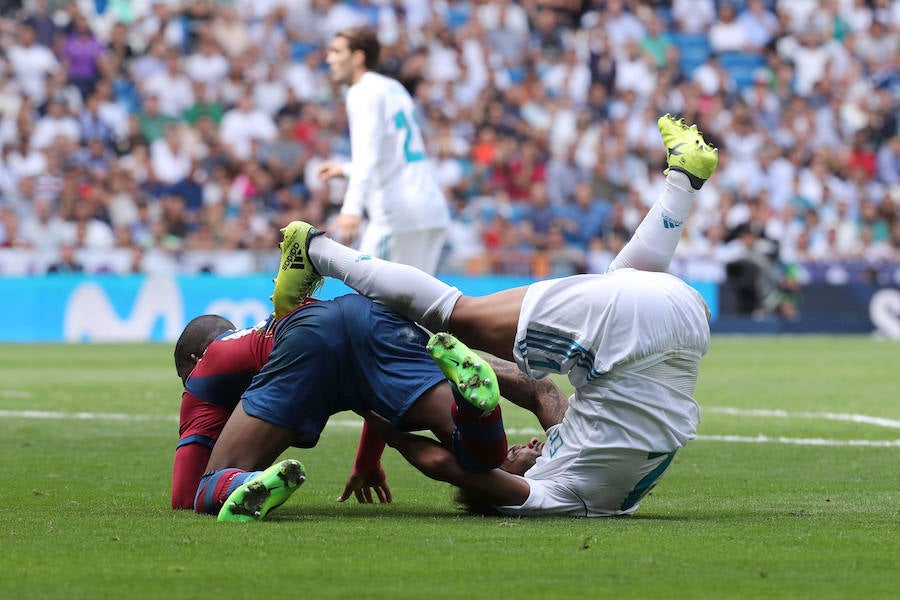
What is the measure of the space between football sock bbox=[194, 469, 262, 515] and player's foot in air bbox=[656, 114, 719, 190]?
2098mm

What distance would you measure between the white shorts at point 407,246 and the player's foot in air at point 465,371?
177 inches

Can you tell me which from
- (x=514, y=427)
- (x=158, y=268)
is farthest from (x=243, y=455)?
(x=158, y=268)

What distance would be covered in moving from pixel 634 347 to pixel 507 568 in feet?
4.38

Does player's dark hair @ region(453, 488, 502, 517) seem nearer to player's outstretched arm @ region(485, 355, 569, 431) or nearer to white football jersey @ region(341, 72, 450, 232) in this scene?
player's outstretched arm @ region(485, 355, 569, 431)

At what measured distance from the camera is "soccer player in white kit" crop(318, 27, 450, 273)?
30.2 ft

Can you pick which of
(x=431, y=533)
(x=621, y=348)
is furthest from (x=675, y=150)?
(x=431, y=533)

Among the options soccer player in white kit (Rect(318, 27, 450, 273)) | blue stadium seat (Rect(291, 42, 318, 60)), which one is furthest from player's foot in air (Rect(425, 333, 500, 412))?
blue stadium seat (Rect(291, 42, 318, 60))

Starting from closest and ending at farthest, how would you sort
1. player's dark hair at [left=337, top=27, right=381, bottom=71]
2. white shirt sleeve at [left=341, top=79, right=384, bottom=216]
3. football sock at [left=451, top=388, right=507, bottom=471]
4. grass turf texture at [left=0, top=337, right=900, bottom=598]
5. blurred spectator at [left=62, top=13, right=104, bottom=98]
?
grass turf texture at [left=0, top=337, right=900, bottom=598] → football sock at [left=451, top=388, right=507, bottom=471] → white shirt sleeve at [left=341, top=79, right=384, bottom=216] → player's dark hair at [left=337, top=27, right=381, bottom=71] → blurred spectator at [left=62, top=13, right=104, bottom=98]

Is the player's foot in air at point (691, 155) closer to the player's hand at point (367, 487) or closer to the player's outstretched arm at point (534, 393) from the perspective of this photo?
the player's outstretched arm at point (534, 393)

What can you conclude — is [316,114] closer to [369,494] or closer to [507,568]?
[369,494]

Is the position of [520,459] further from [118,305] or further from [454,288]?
[118,305]

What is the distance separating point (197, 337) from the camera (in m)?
6.06

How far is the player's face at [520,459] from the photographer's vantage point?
581 centimetres

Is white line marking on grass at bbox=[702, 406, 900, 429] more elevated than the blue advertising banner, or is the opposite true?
white line marking on grass at bbox=[702, 406, 900, 429]
